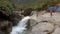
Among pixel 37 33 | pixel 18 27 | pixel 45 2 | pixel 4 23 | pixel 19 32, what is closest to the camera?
pixel 37 33

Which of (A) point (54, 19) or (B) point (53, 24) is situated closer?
(B) point (53, 24)

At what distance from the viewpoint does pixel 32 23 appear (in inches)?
296

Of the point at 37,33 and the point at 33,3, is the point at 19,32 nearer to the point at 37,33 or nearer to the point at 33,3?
the point at 37,33

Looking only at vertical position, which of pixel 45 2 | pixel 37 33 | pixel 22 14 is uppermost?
pixel 45 2

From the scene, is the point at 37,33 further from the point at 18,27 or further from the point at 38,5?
the point at 38,5

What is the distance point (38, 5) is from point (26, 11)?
3.32 ft

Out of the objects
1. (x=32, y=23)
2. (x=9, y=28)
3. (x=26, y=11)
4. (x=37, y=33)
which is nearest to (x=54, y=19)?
(x=32, y=23)

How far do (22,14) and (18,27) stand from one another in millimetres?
1558

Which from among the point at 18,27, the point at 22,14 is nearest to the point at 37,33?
the point at 18,27

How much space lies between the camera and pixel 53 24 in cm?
708

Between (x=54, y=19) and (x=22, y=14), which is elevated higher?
(x=22, y=14)

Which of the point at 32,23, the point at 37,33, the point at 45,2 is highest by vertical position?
the point at 45,2

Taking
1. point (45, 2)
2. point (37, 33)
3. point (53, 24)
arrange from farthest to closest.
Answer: point (45, 2)
point (53, 24)
point (37, 33)

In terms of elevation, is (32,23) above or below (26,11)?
below
